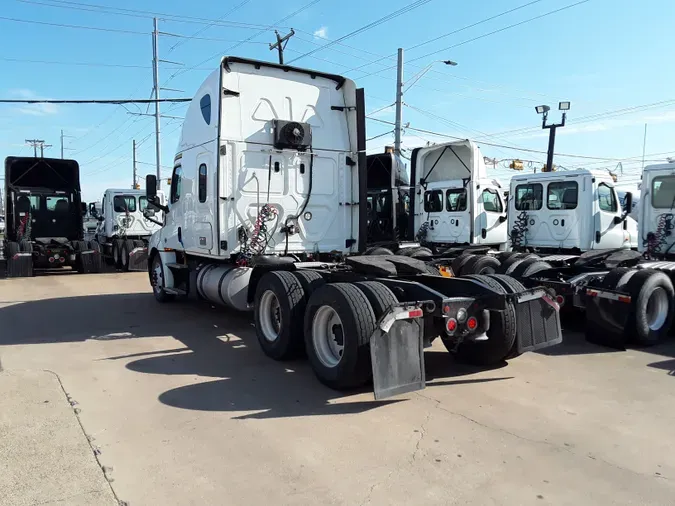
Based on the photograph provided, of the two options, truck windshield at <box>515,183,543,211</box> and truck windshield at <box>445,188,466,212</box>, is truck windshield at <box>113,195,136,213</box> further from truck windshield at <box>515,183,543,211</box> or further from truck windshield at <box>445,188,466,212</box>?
truck windshield at <box>515,183,543,211</box>

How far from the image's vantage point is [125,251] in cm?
1830

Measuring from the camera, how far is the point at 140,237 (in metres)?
20.2

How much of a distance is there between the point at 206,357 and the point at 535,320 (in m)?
3.85

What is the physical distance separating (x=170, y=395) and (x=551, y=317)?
13.0 feet

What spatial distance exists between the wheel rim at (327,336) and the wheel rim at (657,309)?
15.1 ft

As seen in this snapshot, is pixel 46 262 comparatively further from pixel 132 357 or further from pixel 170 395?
pixel 170 395

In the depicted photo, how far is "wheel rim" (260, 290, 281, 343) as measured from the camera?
6504 mm

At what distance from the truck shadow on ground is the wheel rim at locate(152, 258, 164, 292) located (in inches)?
14.7

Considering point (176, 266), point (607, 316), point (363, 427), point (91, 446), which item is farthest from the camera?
point (176, 266)

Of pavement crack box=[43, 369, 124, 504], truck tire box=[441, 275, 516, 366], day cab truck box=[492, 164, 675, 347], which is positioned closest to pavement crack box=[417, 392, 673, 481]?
truck tire box=[441, 275, 516, 366]

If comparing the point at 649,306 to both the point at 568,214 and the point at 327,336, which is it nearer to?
the point at 327,336

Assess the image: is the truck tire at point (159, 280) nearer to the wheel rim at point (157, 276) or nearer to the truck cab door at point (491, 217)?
the wheel rim at point (157, 276)

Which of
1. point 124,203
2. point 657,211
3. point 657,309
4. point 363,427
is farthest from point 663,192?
point 124,203

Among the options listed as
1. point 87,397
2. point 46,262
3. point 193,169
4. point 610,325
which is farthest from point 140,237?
point 610,325
